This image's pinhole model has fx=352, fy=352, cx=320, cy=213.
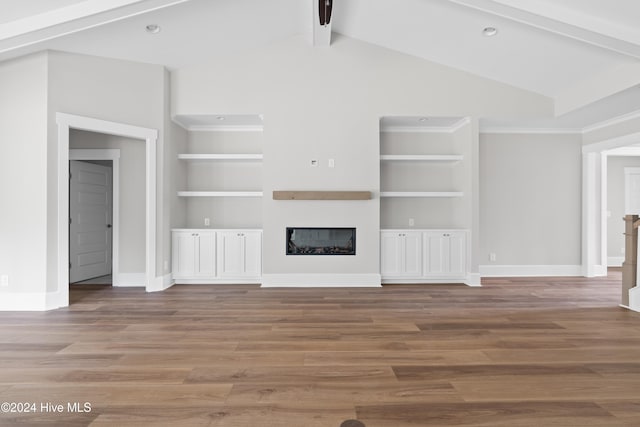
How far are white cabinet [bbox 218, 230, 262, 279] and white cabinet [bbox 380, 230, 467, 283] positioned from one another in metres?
1.91

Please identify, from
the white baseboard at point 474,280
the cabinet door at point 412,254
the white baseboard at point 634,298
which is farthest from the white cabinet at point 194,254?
the white baseboard at point 634,298

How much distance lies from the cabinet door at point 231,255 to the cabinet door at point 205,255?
0.10 metres

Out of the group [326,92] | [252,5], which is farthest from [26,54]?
[326,92]

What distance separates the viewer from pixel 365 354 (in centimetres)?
267

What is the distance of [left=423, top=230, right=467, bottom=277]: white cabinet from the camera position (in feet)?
17.8

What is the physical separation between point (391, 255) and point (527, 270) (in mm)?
2564

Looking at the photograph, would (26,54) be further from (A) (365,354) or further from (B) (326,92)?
(A) (365,354)

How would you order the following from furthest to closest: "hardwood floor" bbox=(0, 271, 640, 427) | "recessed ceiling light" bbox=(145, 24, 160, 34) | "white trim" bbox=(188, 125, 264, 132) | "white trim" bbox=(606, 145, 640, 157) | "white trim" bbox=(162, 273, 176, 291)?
"white trim" bbox=(606, 145, 640, 157), "white trim" bbox=(188, 125, 264, 132), "white trim" bbox=(162, 273, 176, 291), "recessed ceiling light" bbox=(145, 24, 160, 34), "hardwood floor" bbox=(0, 271, 640, 427)

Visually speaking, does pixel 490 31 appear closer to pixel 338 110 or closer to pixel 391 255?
pixel 338 110

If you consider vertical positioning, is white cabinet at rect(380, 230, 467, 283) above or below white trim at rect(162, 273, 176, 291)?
above

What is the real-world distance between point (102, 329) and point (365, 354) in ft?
8.07

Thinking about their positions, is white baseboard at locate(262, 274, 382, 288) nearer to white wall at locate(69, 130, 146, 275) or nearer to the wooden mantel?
the wooden mantel

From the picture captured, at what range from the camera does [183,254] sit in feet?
17.5

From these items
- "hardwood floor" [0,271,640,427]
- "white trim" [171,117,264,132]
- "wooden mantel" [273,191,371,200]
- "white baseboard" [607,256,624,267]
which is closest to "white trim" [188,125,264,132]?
"white trim" [171,117,264,132]
